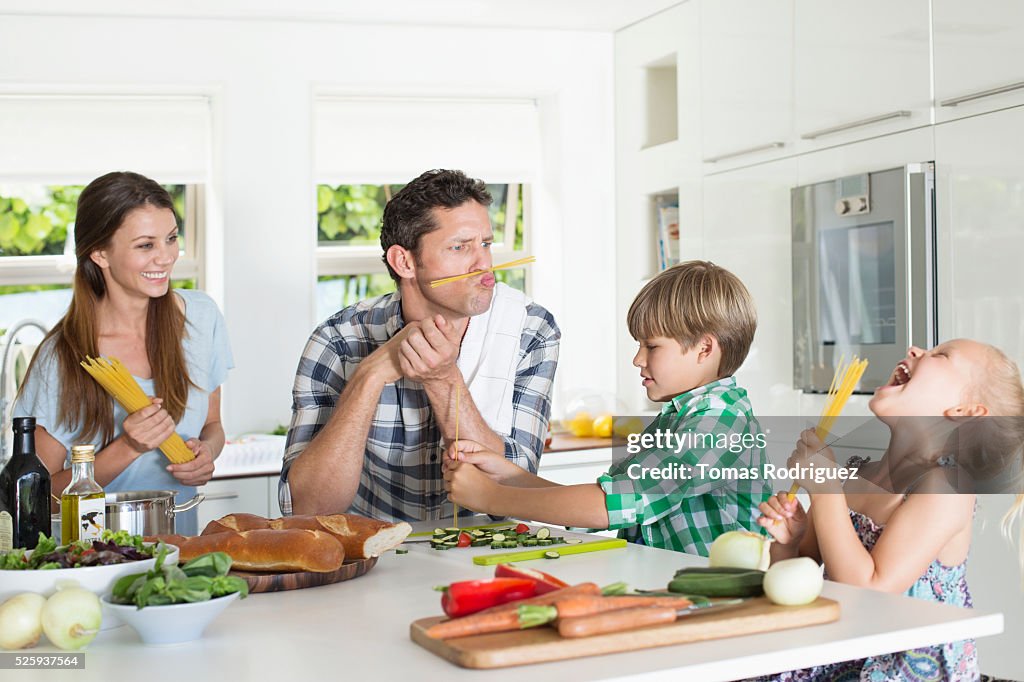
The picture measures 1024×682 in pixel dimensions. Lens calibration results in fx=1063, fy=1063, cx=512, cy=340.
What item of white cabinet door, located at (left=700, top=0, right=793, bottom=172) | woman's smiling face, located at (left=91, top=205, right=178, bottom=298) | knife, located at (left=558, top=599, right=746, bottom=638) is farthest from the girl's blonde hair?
white cabinet door, located at (left=700, top=0, right=793, bottom=172)

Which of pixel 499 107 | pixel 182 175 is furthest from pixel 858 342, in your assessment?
pixel 182 175

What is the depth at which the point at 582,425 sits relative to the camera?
4352 mm

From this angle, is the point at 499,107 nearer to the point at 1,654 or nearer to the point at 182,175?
the point at 182,175

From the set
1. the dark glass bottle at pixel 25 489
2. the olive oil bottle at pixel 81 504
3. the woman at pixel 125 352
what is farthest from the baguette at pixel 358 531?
the woman at pixel 125 352

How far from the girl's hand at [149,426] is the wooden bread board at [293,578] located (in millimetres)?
876

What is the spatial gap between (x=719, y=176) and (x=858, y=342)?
97 centimetres

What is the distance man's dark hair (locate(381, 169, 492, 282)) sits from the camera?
2.34m

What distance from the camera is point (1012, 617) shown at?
9.29 ft

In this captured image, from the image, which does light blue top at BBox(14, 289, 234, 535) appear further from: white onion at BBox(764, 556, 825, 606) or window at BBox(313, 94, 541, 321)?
window at BBox(313, 94, 541, 321)

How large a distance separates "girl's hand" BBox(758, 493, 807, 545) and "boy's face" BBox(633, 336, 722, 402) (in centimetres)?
35

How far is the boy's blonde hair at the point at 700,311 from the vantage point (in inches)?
78.9

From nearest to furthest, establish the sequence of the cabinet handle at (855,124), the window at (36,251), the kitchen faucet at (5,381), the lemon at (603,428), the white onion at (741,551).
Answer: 1. the white onion at (741,551)
2. the kitchen faucet at (5,381)
3. the cabinet handle at (855,124)
4. the window at (36,251)
5. the lemon at (603,428)

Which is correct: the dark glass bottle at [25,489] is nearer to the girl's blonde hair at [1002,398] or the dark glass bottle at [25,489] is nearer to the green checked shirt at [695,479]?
the green checked shirt at [695,479]

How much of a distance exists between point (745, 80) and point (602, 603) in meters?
3.00
